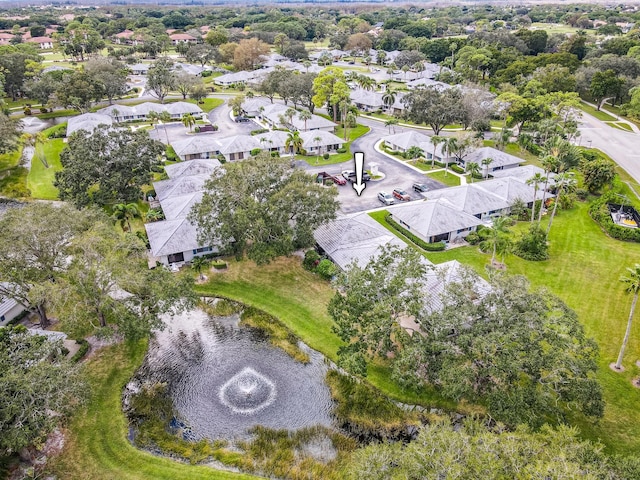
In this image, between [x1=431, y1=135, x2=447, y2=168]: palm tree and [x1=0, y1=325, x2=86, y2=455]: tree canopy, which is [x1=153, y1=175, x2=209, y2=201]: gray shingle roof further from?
[x1=431, y1=135, x2=447, y2=168]: palm tree


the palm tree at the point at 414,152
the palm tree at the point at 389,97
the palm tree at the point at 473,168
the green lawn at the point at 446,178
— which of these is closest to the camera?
the green lawn at the point at 446,178

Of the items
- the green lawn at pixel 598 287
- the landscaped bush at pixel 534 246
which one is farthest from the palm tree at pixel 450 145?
the landscaped bush at pixel 534 246

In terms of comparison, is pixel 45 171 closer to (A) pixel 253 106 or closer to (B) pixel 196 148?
(B) pixel 196 148

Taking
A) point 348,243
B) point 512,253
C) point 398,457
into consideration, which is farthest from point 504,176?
point 398,457

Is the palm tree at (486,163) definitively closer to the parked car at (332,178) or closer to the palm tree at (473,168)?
the palm tree at (473,168)

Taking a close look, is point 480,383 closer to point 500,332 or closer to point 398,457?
point 500,332

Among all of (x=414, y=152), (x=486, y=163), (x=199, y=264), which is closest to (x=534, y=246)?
(x=486, y=163)
